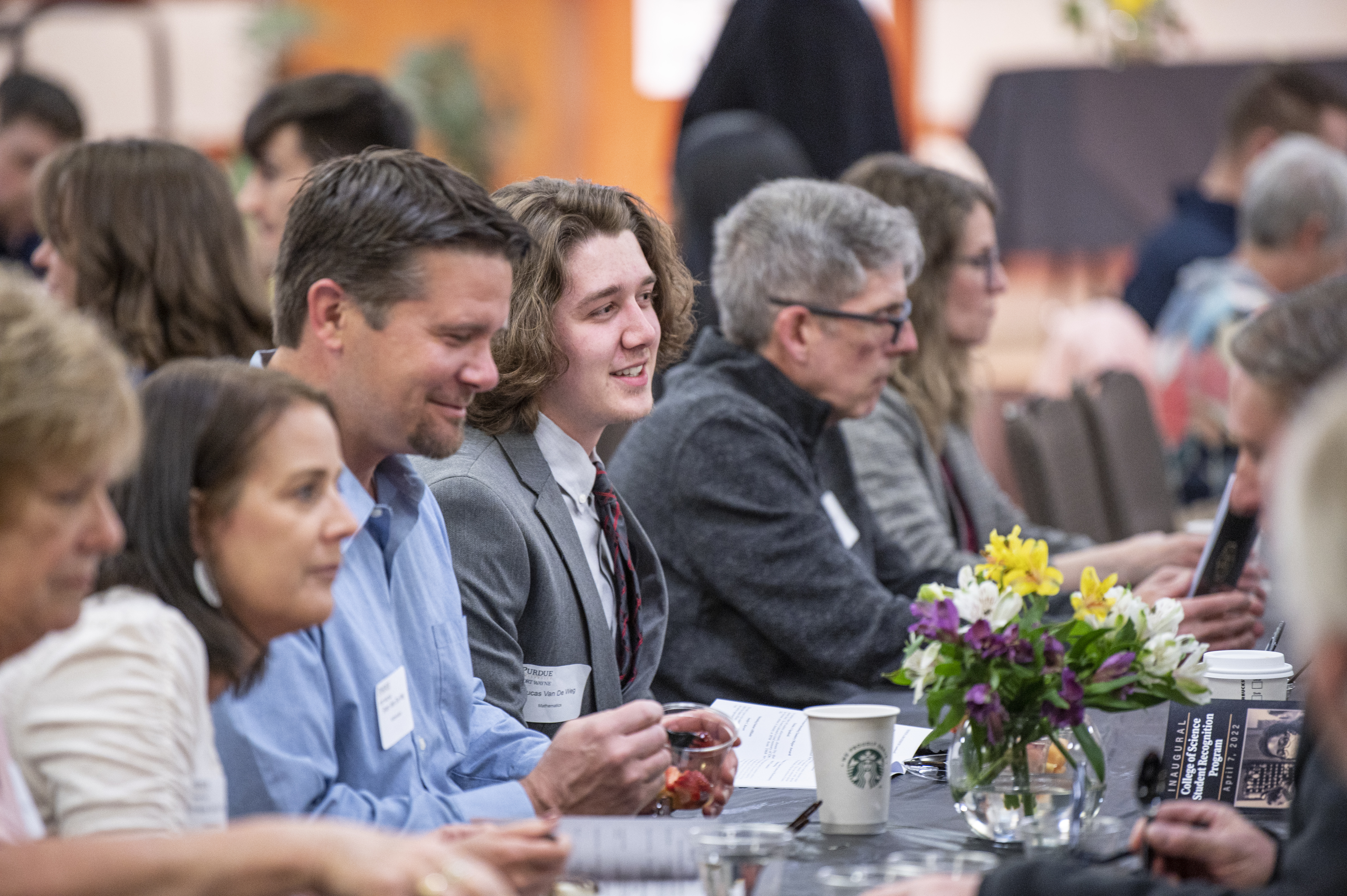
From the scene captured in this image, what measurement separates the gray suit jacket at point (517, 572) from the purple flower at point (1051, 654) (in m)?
0.73

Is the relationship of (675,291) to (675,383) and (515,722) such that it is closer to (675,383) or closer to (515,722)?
(675,383)

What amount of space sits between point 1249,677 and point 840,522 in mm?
951

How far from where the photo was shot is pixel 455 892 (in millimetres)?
1092

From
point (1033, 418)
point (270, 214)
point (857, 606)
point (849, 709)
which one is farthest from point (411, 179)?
point (1033, 418)

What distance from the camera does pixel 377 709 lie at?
1600mm

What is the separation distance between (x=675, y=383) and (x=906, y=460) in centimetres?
66

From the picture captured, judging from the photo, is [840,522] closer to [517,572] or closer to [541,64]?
[517,572]

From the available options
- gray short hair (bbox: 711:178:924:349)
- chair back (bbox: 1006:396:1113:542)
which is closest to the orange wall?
chair back (bbox: 1006:396:1113:542)

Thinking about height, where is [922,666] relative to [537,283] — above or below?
below

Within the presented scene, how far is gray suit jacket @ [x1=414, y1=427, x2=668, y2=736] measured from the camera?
6.55 ft

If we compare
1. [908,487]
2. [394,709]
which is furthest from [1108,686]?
[908,487]

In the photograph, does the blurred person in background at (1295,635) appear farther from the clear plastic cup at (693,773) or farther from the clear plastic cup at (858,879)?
the clear plastic cup at (693,773)

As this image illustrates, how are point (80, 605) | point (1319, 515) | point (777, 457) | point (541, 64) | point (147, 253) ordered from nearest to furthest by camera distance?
point (1319, 515) < point (80, 605) < point (777, 457) < point (147, 253) < point (541, 64)

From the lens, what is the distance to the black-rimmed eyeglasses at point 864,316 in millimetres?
2693
